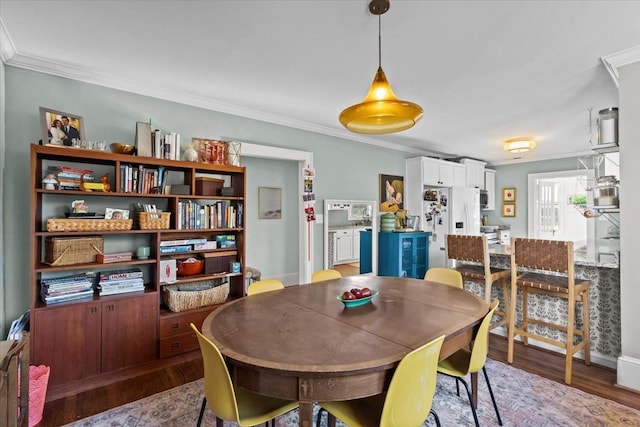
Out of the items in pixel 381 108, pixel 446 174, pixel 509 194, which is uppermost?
pixel 446 174

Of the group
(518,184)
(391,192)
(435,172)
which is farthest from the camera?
(518,184)

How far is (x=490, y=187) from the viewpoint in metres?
7.08

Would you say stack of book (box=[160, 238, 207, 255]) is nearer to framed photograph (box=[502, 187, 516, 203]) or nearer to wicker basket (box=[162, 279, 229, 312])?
wicker basket (box=[162, 279, 229, 312])

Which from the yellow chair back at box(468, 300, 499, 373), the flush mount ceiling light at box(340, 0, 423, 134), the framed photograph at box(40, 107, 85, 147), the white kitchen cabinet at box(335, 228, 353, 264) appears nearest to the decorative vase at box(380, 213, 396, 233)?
the white kitchen cabinet at box(335, 228, 353, 264)

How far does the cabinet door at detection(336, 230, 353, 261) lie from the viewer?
4.95m

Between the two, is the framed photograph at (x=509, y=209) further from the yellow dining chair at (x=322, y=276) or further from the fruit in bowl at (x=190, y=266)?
the fruit in bowl at (x=190, y=266)

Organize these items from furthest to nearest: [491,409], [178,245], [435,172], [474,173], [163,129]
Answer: [474,173] → [435,172] → [163,129] → [178,245] → [491,409]

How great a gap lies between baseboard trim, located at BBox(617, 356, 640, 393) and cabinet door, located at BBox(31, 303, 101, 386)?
3.90m

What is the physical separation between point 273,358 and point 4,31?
2.73 meters

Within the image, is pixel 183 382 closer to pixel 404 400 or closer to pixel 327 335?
pixel 327 335

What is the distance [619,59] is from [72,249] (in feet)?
14.3

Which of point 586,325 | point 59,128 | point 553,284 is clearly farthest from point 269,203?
point 586,325

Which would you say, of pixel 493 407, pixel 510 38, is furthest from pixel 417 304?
pixel 510 38

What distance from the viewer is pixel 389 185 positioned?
5340mm
